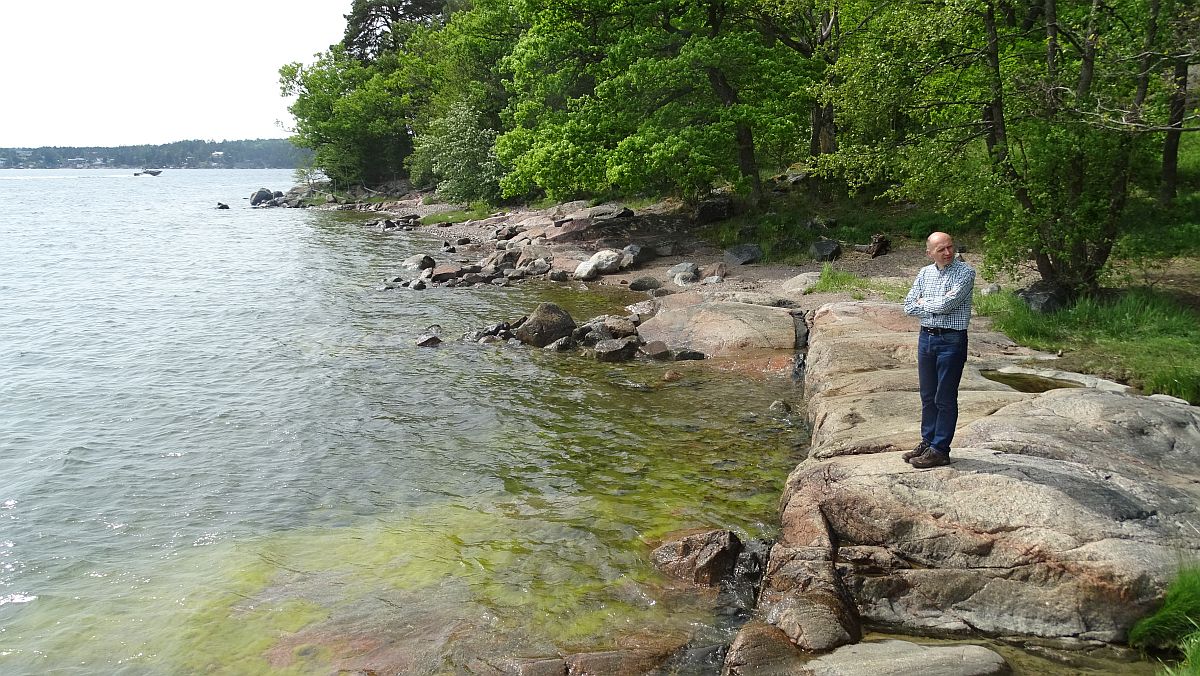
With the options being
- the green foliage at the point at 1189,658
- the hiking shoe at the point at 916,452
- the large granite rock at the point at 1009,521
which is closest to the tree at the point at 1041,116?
the large granite rock at the point at 1009,521

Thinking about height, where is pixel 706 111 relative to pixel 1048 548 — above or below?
above

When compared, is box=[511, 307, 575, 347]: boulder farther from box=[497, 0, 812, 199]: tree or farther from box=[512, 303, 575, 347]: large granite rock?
box=[497, 0, 812, 199]: tree

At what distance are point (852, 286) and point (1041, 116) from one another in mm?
6530

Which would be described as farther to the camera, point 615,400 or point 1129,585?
point 615,400

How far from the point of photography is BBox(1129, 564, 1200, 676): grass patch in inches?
238

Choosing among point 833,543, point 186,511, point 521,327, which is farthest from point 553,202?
point 833,543

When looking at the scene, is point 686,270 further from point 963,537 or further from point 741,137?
point 963,537

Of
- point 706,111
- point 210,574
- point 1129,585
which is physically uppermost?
point 706,111

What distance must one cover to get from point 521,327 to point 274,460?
26.6ft

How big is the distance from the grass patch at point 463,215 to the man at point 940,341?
39757 mm

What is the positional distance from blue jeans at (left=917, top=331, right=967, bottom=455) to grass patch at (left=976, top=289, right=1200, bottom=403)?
5.69 meters

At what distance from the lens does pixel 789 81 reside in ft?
83.0

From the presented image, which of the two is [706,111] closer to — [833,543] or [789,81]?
[789,81]

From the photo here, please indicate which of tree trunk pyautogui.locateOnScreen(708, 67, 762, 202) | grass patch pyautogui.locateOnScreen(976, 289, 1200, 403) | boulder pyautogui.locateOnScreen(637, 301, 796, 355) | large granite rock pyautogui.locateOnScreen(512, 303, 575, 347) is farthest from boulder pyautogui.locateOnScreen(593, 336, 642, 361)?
tree trunk pyautogui.locateOnScreen(708, 67, 762, 202)
